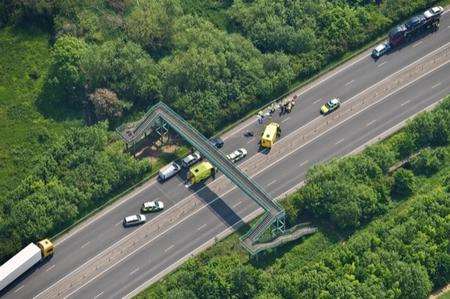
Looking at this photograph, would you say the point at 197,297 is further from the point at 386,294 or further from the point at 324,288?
the point at 386,294

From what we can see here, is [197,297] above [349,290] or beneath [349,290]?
above

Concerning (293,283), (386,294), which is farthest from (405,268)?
(293,283)

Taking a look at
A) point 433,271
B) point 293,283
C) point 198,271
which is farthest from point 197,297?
point 433,271

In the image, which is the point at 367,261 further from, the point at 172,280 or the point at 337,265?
the point at 172,280

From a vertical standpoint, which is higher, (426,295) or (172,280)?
(172,280)

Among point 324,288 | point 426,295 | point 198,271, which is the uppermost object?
point 198,271

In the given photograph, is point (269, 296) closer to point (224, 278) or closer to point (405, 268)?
point (224, 278)

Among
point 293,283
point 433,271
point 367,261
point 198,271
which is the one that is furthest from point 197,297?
point 433,271
